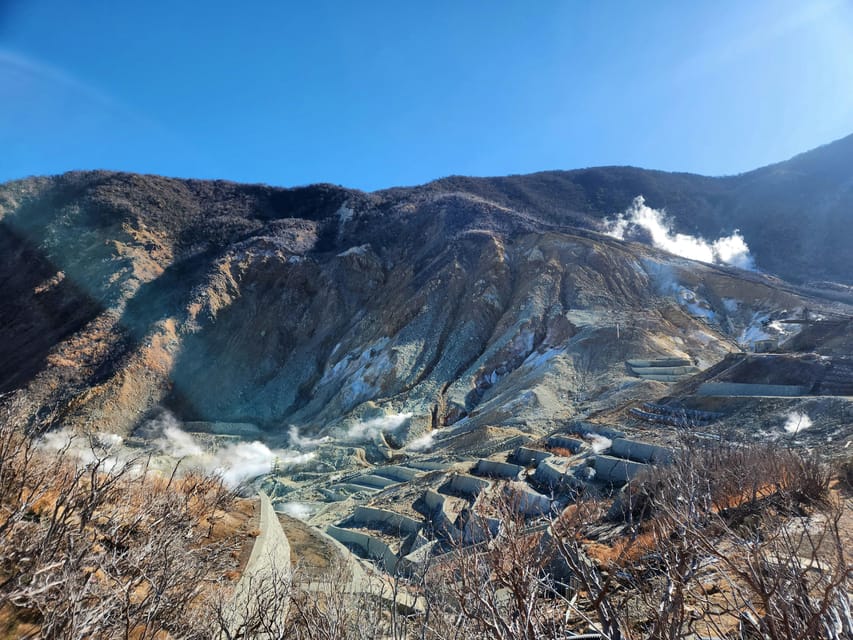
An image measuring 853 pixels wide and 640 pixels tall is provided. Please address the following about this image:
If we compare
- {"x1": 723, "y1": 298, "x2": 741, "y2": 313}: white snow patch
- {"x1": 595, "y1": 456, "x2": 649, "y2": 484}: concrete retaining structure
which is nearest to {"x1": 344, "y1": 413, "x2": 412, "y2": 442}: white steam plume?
{"x1": 595, "y1": 456, "x2": 649, "y2": 484}: concrete retaining structure

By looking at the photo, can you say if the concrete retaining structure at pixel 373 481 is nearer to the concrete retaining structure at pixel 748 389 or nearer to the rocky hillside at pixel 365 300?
the rocky hillside at pixel 365 300

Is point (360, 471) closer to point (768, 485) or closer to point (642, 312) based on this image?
point (768, 485)

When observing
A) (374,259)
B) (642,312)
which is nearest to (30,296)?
(374,259)

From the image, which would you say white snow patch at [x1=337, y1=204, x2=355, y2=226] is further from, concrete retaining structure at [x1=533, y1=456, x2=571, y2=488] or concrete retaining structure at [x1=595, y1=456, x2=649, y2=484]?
concrete retaining structure at [x1=595, y1=456, x2=649, y2=484]

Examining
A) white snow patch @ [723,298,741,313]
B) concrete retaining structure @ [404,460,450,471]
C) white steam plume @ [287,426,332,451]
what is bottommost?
white steam plume @ [287,426,332,451]

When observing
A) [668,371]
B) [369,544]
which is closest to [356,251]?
[668,371]

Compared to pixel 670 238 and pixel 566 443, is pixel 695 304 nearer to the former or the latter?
pixel 566 443
